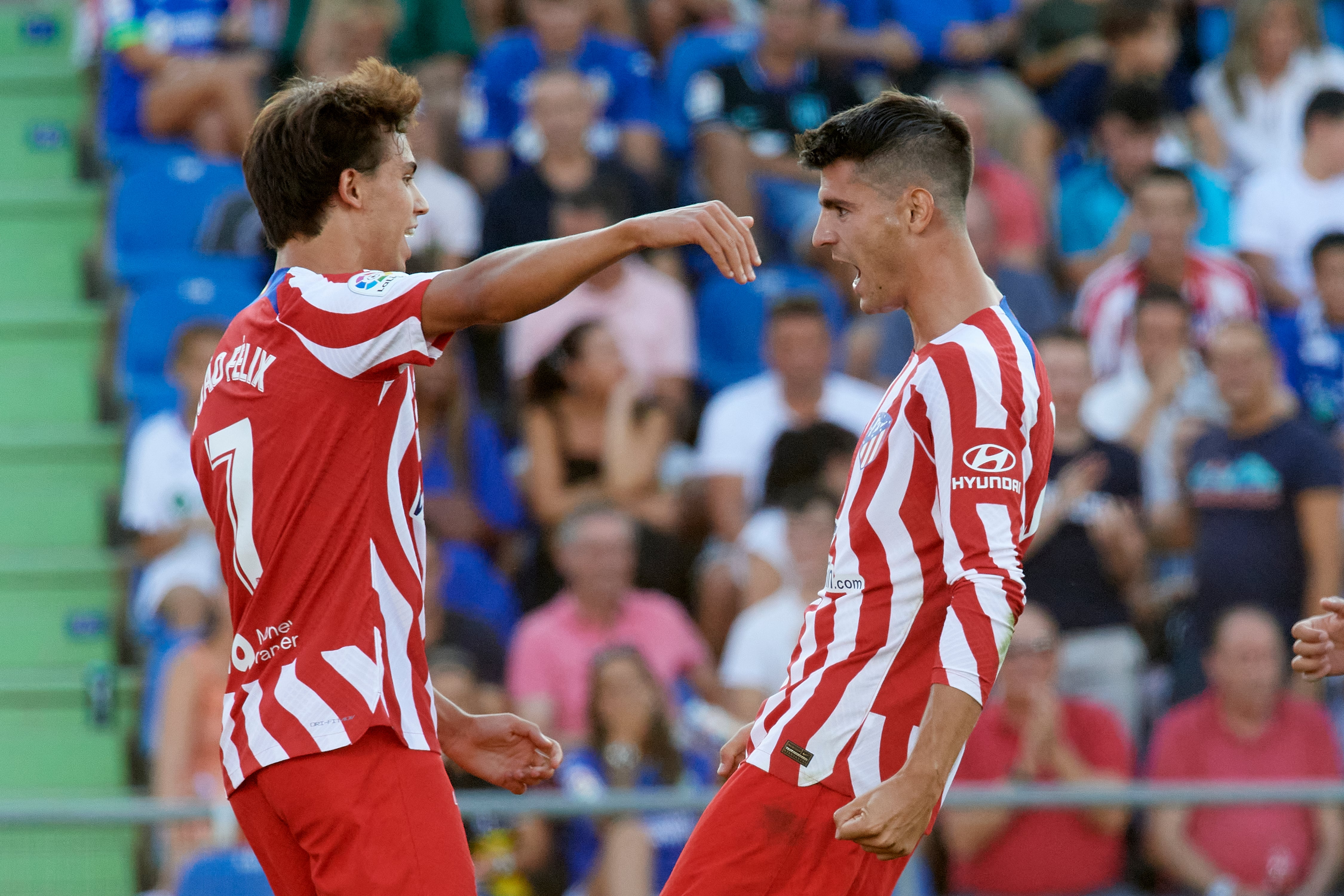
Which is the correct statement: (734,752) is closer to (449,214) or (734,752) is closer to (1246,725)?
(1246,725)

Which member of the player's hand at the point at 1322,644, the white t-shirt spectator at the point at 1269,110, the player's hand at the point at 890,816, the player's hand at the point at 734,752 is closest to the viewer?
the player's hand at the point at 890,816

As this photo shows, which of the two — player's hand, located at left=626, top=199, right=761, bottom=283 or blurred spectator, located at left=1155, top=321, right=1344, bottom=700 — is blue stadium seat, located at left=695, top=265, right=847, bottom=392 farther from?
player's hand, located at left=626, top=199, right=761, bottom=283

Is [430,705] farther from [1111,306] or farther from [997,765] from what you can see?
[1111,306]

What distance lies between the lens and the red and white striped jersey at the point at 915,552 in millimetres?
3115

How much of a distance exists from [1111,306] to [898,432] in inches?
207

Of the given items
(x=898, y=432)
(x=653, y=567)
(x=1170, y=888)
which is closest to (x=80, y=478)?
(x=653, y=567)

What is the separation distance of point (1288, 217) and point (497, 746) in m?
6.71

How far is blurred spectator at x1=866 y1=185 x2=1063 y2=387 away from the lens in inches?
324

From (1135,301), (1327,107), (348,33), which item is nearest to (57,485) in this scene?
(348,33)

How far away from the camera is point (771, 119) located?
30.2 ft

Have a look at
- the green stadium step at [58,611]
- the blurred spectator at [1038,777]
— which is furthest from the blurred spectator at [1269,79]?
the green stadium step at [58,611]

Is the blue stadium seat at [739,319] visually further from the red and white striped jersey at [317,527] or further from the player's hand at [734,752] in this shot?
the red and white striped jersey at [317,527]

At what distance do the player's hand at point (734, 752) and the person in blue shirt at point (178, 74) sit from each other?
632cm

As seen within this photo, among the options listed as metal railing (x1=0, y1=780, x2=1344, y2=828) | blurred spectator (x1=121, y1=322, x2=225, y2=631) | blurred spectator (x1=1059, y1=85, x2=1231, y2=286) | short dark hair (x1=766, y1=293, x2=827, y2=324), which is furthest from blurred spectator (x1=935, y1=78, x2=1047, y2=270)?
blurred spectator (x1=121, y1=322, x2=225, y2=631)
